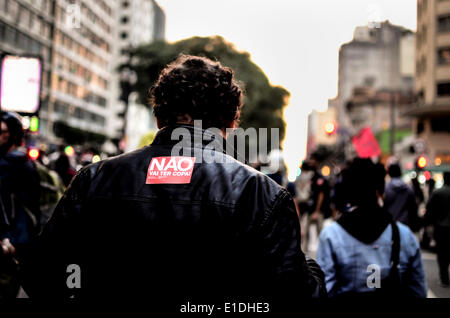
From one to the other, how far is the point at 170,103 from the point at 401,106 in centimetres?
8108

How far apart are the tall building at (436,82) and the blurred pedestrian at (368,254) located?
4381 centimetres

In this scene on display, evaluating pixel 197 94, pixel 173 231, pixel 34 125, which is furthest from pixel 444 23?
pixel 173 231

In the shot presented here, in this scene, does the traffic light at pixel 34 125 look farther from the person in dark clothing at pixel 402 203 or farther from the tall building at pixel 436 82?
the tall building at pixel 436 82

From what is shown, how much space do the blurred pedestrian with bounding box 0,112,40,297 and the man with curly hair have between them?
2169mm

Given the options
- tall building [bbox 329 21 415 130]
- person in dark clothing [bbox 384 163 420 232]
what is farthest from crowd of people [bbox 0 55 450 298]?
tall building [bbox 329 21 415 130]

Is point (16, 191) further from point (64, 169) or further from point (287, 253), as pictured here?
point (64, 169)

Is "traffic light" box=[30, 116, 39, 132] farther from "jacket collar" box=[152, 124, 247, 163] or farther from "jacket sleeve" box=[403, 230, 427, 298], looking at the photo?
"jacket collar" box=[152, 124, 247, 163]

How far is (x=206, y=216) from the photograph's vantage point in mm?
1900

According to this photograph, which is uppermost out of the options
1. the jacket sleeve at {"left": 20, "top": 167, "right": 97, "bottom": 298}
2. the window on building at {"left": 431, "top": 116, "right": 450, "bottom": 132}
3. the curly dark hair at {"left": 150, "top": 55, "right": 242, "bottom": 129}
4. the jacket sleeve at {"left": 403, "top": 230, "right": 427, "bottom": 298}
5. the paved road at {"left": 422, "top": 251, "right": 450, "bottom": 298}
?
the window on building at {"left": 431, "top": 116, "right": 450, "bottom": 132}

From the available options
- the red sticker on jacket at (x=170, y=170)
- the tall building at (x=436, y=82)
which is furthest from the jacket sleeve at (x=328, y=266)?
the tall building at (x=436, y=82)

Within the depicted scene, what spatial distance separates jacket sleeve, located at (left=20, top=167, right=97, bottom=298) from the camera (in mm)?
2012

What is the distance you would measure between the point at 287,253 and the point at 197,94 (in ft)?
2.17
